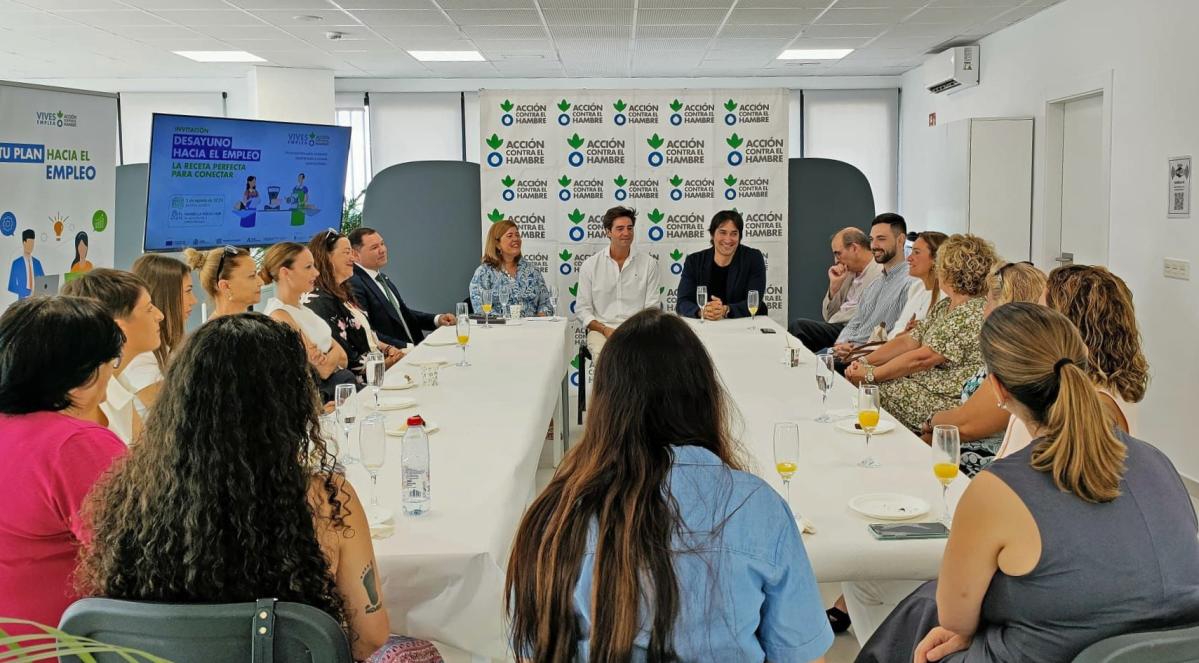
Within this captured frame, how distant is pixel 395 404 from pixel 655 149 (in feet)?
13.5

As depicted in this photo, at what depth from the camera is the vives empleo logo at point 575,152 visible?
704 centimetres

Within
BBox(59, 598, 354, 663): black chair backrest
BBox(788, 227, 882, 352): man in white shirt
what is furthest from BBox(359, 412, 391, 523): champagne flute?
BBox(788, 227, 882, 352): man in white shirt

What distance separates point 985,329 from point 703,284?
14.7ft

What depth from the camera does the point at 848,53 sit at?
9.64 meters

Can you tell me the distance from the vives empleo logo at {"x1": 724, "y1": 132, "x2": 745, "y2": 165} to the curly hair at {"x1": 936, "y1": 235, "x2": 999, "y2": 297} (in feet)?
11.3

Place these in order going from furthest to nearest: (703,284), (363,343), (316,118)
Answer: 1. (316,118)
2. (703,284)
3. (363,343)

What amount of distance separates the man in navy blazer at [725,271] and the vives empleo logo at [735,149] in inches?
34.6

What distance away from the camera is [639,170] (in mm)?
7074

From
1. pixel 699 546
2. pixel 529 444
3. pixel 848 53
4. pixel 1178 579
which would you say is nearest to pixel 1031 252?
pixel 848 53

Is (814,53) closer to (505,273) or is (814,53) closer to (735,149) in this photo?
(735,149)

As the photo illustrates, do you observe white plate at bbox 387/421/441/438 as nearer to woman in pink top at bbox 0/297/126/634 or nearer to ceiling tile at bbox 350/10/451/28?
woman in pink top at bbox 0/297/126/634

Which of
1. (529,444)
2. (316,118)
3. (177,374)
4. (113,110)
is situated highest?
(316,118)

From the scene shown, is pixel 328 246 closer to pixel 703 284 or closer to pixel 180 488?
pixel 703 284

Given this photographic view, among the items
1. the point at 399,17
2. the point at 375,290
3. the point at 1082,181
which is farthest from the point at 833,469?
the point at 399,17
